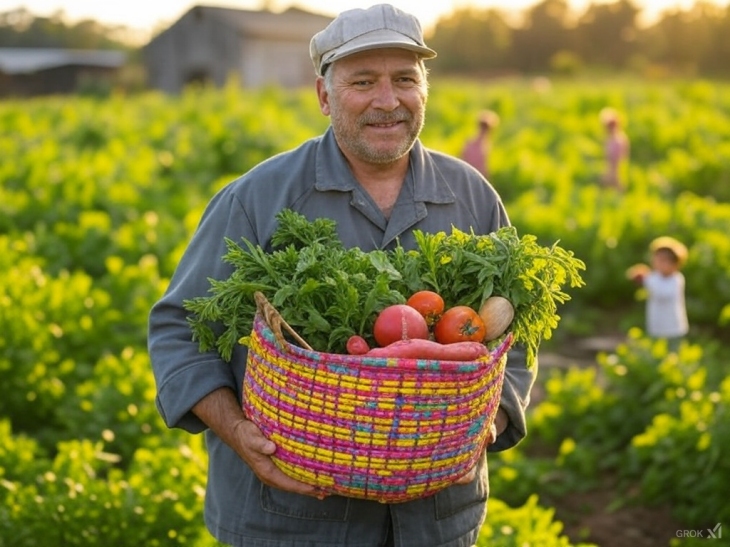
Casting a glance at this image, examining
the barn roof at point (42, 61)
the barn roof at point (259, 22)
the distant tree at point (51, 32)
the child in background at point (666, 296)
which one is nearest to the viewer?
the child in background at point (666, 296)

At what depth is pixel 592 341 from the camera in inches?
338

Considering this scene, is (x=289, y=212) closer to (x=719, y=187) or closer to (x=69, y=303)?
(x=69, y=303)

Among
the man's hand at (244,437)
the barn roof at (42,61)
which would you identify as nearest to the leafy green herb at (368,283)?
the man's hand at (244,437)

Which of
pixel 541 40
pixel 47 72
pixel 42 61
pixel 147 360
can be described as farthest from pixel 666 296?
pixel 541 40

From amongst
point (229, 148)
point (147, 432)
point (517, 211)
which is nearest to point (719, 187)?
point (517, 211)

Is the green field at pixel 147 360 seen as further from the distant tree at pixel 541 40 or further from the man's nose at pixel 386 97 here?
the distant tree at pixel 541 40

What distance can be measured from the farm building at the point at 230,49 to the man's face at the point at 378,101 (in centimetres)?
3766

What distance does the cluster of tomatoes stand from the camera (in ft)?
7.75

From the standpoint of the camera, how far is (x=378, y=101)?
2.77 meters

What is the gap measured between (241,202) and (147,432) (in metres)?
2.70

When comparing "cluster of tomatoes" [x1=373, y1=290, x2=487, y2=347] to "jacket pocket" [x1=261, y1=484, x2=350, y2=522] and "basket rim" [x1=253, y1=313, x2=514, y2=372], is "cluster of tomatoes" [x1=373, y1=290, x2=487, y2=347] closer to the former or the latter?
"basket rim" [x1=253, y1=313, x2=514, y2=372]

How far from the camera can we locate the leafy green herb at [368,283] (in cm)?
244

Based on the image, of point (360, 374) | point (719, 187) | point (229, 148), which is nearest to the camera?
point (360, 374)

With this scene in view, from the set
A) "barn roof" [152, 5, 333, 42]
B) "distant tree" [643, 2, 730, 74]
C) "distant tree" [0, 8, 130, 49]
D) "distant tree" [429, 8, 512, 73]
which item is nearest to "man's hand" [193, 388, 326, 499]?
"barn roof" [152, 5, 333, 42]
